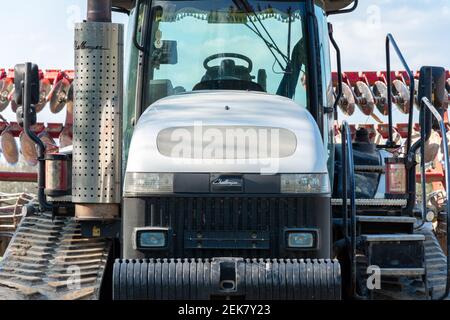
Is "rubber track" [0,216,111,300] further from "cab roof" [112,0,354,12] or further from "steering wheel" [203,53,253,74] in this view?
"cab roof" [112,0,354,12]

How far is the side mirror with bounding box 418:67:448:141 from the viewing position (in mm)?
6273

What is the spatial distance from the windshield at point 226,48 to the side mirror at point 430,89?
2.85ft

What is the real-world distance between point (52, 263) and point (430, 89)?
3063 mm

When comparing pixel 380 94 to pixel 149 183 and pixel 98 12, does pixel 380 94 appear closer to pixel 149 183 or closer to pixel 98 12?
pixel 98 12

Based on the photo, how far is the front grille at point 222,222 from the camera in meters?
5.59

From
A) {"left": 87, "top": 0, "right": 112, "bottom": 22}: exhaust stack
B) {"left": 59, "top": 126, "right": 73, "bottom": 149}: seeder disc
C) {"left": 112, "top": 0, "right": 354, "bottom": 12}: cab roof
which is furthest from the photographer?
{"left": 59, "top": 126, "right": 73, "bottom": 149}: seeder disc

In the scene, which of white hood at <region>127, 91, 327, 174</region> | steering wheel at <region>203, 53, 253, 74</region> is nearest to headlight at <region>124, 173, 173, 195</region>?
white hood at <region>127, 91, 327, 174</region>

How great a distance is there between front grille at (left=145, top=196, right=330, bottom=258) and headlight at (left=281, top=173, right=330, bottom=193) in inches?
2.7

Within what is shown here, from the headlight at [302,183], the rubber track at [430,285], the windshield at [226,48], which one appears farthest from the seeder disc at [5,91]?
the headlight at [302,183]

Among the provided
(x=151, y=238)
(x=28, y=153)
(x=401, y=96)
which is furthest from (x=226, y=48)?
(x=401, y=96)

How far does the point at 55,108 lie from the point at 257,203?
11901 millimetres

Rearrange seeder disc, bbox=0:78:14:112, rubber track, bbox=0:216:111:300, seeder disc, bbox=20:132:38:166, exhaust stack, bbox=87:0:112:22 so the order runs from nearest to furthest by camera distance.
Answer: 1. rubber track, bbox=0:216:111:300
2. exhaust stack, bbox=87:0:112:22
3. seeder disc, bbox=20:132:38:166
4. seeder disc, bbox=0:78:14:112

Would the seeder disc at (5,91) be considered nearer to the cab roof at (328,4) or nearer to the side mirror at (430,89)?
the cab roof at (328,4)

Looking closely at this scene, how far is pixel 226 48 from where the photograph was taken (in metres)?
6.60
